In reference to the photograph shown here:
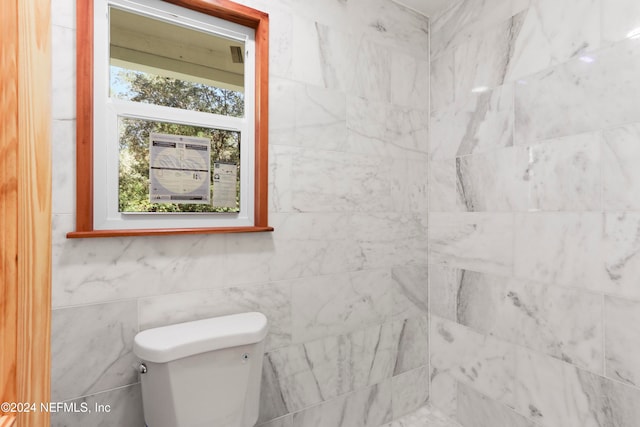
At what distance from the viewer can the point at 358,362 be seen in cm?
154

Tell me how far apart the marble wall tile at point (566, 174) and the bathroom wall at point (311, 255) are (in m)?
0.55

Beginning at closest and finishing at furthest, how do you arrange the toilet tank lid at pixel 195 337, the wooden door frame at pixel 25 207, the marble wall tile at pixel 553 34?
the wooden door frame at pixel 25 207
the toilet tank lid at pixel 195 337
the marble wall tile at pixel 553 34

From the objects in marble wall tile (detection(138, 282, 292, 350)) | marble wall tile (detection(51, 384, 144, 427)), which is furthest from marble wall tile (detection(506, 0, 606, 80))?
marble wall tile (detection(51, 384, 144, 427))

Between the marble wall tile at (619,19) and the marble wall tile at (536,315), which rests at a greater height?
the marble wall tile at (619,19)

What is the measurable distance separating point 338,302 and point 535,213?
2.94ft

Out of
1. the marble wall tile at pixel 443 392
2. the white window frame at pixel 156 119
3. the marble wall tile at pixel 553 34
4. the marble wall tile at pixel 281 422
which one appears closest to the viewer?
the white window frame at pixel 156 119

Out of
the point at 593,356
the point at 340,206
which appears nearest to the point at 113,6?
the point at 340,206

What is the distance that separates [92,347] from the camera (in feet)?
3.40

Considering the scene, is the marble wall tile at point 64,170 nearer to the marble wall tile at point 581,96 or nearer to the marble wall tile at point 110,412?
the marble wall tile at point 110,412

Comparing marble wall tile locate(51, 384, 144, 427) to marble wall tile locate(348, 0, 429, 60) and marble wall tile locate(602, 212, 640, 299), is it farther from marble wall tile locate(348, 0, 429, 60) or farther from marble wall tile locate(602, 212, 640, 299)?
marble wall tile locate(348, 0, 429, 60)

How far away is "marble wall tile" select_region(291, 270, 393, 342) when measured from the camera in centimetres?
140

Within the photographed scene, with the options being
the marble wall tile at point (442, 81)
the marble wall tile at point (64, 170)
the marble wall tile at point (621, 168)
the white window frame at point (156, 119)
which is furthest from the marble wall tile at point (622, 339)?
the marble wall tile at point (64, 170)

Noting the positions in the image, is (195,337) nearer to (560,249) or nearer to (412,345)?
(412,345)

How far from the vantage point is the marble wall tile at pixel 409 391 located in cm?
166
